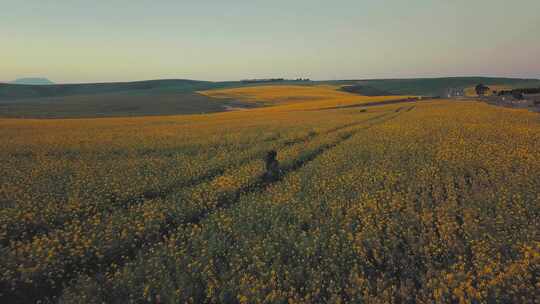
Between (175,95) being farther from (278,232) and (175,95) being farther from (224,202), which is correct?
(278,232)

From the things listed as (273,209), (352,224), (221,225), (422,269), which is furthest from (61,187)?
(422,269)

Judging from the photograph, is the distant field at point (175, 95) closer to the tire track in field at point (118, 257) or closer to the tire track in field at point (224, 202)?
the tire track in field at point (224, 202)

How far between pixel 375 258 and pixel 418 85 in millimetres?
153488

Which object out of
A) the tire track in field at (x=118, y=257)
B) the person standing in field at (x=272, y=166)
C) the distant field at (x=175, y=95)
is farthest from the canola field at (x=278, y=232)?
the distant field at (x=175, y=95)

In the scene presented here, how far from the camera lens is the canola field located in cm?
448

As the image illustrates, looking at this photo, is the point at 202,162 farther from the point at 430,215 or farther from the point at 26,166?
the point at 430,215

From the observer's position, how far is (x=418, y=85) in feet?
450

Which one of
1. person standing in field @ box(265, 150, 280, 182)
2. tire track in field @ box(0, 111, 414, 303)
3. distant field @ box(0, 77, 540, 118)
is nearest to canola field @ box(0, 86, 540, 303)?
tire track in field @ box(0, 111, 414, 303)

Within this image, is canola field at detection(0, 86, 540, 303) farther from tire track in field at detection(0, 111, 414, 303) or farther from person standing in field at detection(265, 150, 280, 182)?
person standing in field at detection(265, 150, 280, 182)

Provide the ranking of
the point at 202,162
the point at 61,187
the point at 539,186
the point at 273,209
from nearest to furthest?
1. the point at 273,209
2. the point at 539,186
3. the point at 61,187
4. the point at 202,162

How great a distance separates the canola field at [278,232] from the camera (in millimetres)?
4480

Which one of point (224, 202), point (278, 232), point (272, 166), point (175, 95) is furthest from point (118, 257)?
point (175, 95)

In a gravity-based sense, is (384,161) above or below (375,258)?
above

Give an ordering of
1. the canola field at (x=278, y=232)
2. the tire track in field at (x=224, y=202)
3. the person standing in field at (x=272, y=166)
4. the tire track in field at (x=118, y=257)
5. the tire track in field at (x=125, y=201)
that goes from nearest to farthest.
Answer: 1. the canola field at (x=278, y=232)
2. the tire track in field at (x=118, y=257)
3. the tire track in field at (x=224, y=202)
4. the tire track in field at (x=125, y=201)
5. the person standing in field at (x=272, y=166)
